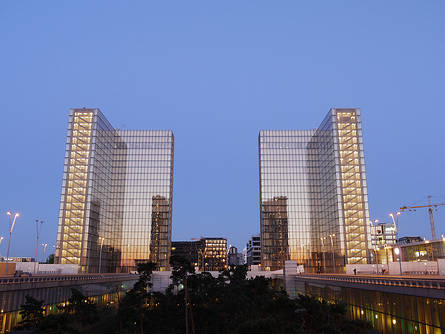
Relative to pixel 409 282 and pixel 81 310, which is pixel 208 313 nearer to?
pixel 81 310

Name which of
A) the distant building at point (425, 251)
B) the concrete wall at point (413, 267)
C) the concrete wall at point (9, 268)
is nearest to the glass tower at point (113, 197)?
the concrete wall at point (9, 268)

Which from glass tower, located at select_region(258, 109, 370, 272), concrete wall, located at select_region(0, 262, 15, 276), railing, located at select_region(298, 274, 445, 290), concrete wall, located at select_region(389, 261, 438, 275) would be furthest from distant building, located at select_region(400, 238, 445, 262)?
concrete wall, located at select_region(0, 262, 15, 276)

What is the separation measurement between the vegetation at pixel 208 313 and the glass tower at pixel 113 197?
81.5 metres

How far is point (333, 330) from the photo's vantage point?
97.9 ft

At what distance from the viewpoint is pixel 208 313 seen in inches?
2144

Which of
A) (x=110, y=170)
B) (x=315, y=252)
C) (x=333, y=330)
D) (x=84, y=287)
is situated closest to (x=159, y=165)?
(x=110, y=170)

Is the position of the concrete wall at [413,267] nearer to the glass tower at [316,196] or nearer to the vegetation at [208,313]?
the vegetation at [208,313]

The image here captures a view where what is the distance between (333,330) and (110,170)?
14999 cm

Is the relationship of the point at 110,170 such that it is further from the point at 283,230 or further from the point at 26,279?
the point at 26,279

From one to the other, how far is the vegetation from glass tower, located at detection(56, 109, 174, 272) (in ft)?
267

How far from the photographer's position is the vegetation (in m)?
31.0

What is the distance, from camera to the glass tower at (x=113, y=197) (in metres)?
146

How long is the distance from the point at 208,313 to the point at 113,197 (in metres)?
122

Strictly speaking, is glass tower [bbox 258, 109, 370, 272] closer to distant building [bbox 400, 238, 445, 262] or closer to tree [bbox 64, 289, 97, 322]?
distant building [bbox 400, 238, 445, 262]
